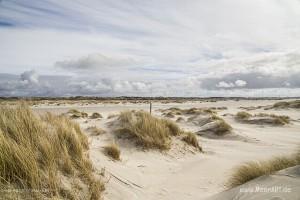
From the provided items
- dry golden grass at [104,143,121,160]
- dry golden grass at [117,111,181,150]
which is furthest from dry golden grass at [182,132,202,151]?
dry golden grass at [104,143,121,160]

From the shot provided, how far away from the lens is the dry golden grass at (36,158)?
3588mm

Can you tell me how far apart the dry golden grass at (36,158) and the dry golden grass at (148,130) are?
3.06 meters

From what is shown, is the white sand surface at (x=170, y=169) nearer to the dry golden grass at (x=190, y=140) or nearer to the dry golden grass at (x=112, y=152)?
the dry golden grass at (x=112, y=152)

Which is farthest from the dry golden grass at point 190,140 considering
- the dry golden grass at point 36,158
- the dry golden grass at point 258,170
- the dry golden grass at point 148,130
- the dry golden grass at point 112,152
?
the dry golden grass at point 36,158

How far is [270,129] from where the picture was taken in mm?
15062

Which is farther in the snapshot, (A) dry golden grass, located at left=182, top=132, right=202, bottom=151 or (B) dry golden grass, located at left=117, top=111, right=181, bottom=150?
(A) dry golden grass, located at left=182, top=132, right=202, bottom=151

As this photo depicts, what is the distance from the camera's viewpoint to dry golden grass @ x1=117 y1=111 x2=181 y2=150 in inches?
321

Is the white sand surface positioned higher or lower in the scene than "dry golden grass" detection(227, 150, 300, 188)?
lower

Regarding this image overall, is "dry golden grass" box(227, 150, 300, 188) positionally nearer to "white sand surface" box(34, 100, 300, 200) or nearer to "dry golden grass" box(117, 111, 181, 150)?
"white sand surface" box(34, 100, 300, 200)

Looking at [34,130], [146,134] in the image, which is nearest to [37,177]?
[34,130]

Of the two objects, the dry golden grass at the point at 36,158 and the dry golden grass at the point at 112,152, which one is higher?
the dry golden grass at the point at 36,158

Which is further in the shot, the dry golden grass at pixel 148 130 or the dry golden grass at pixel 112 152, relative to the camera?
the dry golden grass at pixel 148 130

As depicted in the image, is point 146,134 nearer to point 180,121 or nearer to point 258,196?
point 258,196

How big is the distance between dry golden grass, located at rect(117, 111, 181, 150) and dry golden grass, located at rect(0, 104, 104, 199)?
3.06 metres
